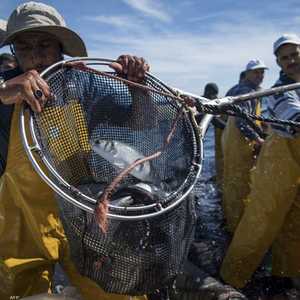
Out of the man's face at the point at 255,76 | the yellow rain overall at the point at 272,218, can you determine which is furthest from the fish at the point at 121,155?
the man's face at the point at 255,76

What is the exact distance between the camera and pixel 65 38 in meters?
2.70

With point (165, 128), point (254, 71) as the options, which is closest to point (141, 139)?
point (165, 128)

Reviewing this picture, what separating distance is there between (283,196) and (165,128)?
7.53 feet

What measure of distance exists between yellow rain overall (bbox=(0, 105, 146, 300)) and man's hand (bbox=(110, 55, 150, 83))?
0.66m

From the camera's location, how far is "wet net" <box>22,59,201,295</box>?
1.99m

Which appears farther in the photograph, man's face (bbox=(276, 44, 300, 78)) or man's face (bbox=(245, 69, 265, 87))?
man's face (bbox=(245, 69, 265, 87))

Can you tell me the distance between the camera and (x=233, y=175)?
261 inches

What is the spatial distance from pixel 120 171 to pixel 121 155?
10cm

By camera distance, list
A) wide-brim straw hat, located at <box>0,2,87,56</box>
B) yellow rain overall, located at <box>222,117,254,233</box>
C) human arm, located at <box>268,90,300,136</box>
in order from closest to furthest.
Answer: wide-brim straw hat, located at <box>0,2,87,56</box>
human arm, located at <box>268,90,300,136</box>
yellow rain overall, located at <box>222,117,254,233</box>

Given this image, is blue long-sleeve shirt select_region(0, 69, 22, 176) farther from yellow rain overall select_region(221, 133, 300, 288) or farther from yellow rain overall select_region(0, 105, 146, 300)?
yellow rain overall select_region(221, 133, 300, 288)

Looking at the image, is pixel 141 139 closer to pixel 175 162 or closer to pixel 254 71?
pixel 175 162

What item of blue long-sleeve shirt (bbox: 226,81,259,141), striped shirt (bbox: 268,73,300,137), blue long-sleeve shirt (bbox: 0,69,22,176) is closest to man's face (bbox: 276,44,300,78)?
striped shirt (bbox: 268,73,300,137)

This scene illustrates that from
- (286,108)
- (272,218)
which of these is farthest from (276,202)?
(286,108)

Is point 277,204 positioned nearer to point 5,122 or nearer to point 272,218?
point 272,218
